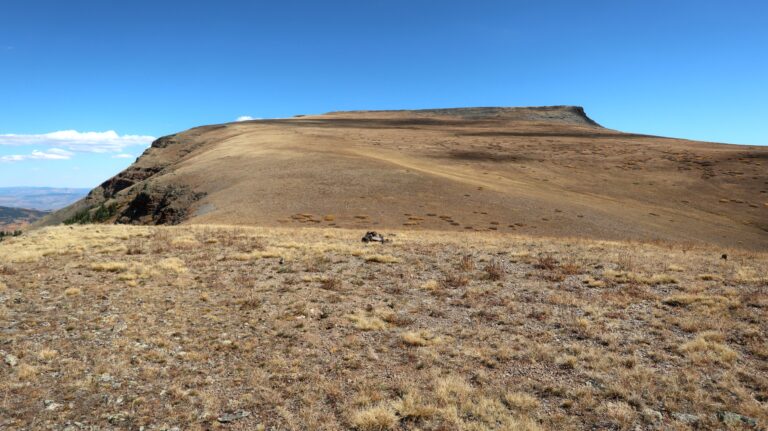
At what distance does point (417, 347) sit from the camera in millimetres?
11297

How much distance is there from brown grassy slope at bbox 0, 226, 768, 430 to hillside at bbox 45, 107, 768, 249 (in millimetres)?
17074

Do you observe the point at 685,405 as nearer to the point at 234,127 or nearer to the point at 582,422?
the point at 582,422

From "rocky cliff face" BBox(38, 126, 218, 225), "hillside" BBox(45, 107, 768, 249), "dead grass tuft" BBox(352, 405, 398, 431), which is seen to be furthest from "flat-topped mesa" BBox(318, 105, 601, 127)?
"dead grass tuft" BBox(352, 405, 398, 431)

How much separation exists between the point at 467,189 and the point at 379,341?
126ft

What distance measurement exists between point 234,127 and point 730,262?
381 ft

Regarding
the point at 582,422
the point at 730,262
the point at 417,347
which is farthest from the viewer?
the point at 730,262

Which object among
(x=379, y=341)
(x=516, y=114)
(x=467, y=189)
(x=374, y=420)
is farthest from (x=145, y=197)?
(x=516, y=114)

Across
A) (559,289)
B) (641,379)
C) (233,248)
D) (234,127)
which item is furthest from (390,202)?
(234,127)

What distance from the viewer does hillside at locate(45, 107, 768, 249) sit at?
38.3m

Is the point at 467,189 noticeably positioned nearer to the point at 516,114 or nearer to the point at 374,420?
the point at 374,420

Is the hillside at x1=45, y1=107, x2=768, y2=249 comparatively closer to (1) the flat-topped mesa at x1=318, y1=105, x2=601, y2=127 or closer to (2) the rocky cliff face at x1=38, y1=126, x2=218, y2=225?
(2) the rocky cliff face at x1=38, y1=126, x2=218, y2=225

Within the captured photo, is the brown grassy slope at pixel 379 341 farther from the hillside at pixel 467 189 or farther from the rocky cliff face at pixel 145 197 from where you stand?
the rocky cliff face at pixel 145 197

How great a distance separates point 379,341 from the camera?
11664 millimetres

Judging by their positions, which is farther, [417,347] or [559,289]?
[559,289]
